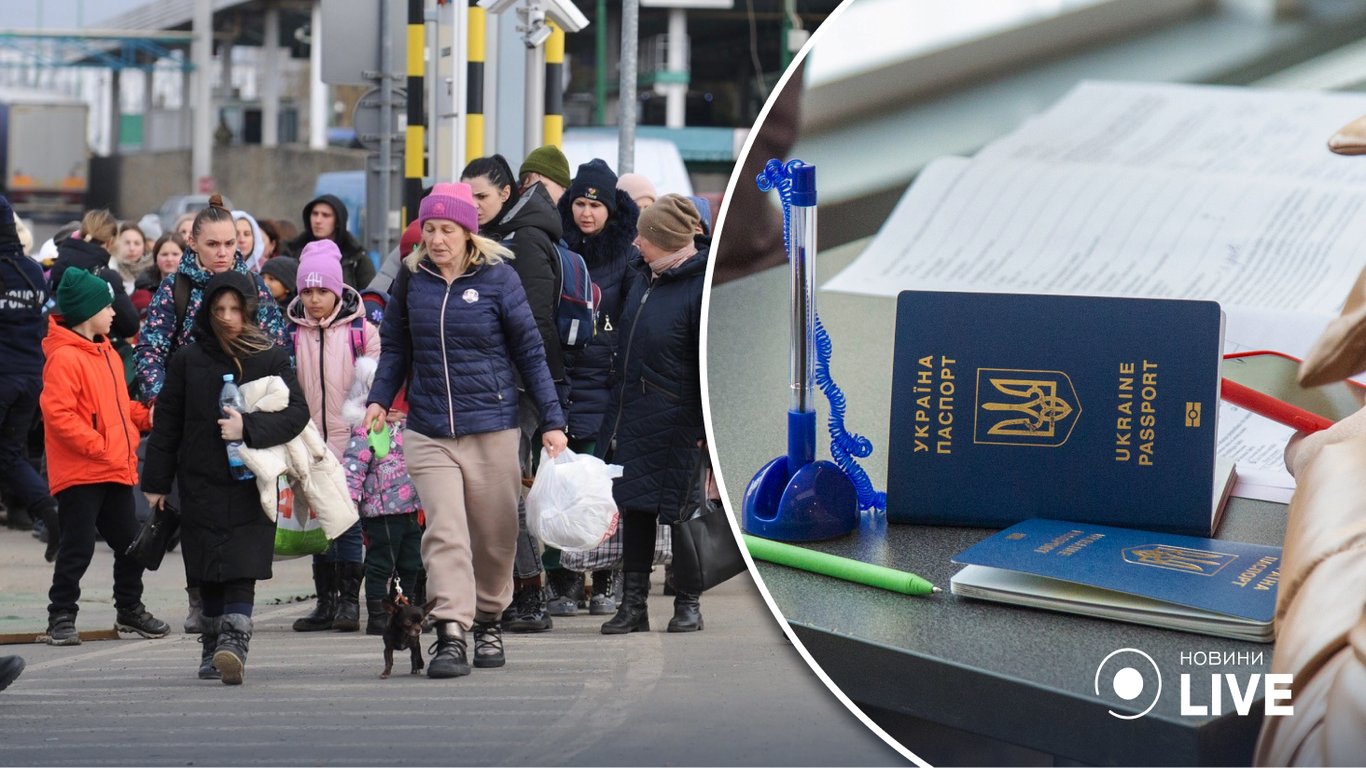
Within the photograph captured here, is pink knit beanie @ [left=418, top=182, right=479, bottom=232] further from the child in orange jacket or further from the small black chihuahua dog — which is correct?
the child in orange jacket

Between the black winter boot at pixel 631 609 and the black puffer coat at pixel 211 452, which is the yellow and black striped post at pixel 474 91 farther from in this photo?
the black puffer coat at pixel 211 452

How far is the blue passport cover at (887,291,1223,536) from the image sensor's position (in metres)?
0.97

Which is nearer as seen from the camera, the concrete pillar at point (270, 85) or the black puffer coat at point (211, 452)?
the black puffer coat at point (211, 452)

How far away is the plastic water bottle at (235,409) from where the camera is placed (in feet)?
10.1

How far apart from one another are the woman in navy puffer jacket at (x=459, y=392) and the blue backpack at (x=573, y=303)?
38cm

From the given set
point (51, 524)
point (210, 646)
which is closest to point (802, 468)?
point (210, 646)

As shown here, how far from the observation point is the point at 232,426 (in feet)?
10.1

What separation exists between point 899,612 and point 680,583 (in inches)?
103

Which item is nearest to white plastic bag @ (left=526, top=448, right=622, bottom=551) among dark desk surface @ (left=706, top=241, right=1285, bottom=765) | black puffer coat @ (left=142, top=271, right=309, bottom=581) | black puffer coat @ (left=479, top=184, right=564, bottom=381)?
black puffer coat @ (left=479, top=184, right=564, bottom=381)

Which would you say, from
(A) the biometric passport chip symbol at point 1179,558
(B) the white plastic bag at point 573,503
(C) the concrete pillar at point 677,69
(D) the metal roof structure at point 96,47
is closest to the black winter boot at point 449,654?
(B) the white plastic bag at point 573,503

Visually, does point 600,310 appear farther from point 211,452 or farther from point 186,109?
point 186,109

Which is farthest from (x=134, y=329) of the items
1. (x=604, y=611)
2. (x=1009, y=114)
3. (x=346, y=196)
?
(x=346, y=196)

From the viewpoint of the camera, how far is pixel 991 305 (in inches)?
38.9

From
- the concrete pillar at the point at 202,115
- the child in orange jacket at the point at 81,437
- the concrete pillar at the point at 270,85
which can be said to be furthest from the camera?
the concrete pillar at the point at 270,85
